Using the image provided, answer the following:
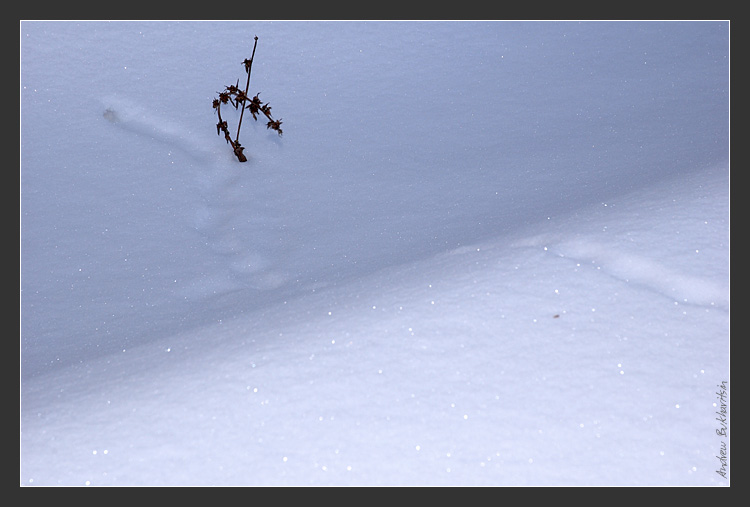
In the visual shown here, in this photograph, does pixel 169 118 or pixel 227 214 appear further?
pixel 169 118

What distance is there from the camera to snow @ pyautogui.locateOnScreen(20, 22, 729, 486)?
45.2 inches

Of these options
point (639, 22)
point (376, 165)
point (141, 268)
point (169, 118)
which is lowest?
point (141, 268)

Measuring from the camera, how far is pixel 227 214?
96.6 inches

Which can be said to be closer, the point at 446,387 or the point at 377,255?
the point at 446,387

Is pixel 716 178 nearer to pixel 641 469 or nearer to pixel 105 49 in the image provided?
pixel 641 469

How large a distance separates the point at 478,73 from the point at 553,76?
400 millimetres

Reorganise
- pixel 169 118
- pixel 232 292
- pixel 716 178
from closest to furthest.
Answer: pixel 716 178, pixel 232 292, pixel 169 118

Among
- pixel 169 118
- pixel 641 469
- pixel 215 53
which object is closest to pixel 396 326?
pixel 641 469

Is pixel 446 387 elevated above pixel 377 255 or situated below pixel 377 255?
below

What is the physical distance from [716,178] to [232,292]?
1487 mm

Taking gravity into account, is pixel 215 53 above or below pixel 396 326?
above

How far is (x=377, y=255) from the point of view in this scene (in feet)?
6.46

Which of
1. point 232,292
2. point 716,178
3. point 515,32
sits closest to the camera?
point 716,178

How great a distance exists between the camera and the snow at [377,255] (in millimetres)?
1147
